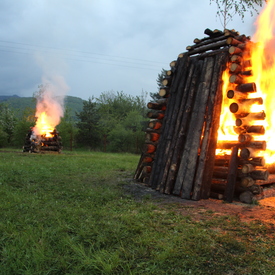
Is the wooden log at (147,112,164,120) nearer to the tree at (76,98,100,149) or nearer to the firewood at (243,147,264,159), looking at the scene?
the firewood at (243,147,264,159)

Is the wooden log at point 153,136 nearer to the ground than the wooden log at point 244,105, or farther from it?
nearer to the ground

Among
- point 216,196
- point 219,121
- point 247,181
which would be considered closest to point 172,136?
point 219,121

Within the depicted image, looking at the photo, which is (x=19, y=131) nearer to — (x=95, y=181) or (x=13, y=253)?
(x=95, y=181)

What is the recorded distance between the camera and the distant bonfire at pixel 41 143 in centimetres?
1831

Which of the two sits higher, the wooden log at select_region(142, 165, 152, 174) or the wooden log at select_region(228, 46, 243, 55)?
the wooden log at select_region(228, 46, 243, 55)

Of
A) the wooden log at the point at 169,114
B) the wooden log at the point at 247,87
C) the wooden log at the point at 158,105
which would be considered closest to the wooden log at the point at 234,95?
the wooden log at the point at 247,87

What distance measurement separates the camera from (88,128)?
92.6 feet

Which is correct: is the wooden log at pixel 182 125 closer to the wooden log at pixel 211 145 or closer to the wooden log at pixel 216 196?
the wooden log at pixel 211 145

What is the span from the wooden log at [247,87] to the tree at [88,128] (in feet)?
74.2

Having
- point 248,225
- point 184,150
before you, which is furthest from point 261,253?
point 184,150

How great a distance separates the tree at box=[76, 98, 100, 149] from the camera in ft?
92.2

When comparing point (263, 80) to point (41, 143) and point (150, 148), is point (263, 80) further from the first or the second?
point (41, 143)

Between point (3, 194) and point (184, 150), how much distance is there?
431 centimetres

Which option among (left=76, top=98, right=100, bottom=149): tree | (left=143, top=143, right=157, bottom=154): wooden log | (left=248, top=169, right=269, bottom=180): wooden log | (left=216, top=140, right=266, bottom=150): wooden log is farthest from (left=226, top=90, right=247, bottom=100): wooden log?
(left=76, top=98, right=100, bottom=149): tree
